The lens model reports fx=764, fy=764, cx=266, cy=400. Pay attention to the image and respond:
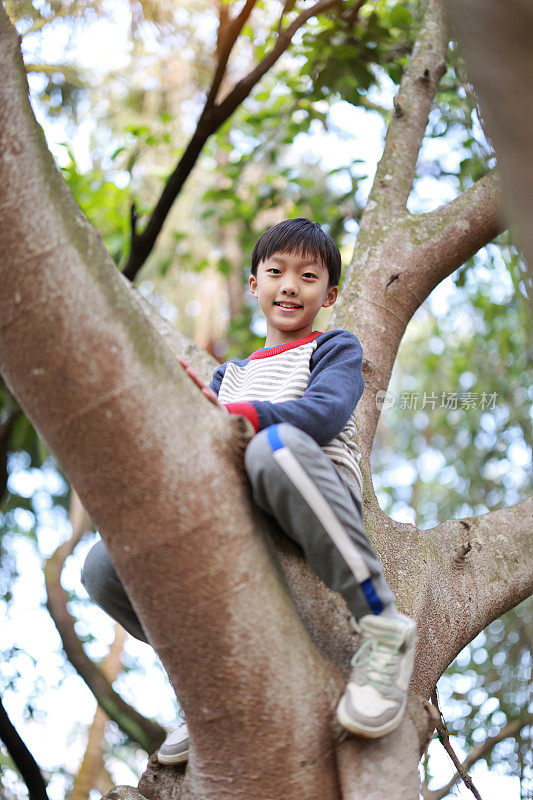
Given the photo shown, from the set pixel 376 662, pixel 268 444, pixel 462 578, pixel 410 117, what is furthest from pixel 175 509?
pixel 410 117

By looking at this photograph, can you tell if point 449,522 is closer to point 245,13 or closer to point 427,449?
point 245,13

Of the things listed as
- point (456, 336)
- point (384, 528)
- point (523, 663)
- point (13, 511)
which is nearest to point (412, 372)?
point (456, 336)

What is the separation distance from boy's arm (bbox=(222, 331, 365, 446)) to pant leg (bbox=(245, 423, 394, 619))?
10 cm

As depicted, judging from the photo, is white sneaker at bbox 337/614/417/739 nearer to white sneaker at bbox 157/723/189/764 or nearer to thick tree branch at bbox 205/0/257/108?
white sneaker at bbox 157/723/189/764

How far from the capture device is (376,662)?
136 centimetres

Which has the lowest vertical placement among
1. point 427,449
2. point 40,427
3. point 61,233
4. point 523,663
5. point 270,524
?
point 523,663

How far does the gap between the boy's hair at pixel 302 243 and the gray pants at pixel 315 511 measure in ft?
2.49

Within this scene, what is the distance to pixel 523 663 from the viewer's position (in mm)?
4406

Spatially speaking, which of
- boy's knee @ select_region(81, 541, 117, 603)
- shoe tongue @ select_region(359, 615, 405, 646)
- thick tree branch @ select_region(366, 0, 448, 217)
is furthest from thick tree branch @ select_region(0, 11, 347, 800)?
thick tree branch @ select_region(366, 0, 448, 217)

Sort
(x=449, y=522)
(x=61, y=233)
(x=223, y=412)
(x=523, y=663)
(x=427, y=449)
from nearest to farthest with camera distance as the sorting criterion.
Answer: (x=61, y=233), (x=223, y=412), (x=449, y=522), (x=523, y=663), (x=427, y=449)

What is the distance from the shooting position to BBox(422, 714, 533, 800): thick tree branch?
10.5 ft

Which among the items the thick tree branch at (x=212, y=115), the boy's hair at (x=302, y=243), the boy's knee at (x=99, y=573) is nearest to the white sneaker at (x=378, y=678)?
the boy's knee at (x=99, y=573)

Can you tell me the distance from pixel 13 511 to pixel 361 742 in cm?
444

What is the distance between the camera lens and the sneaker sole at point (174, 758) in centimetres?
153
